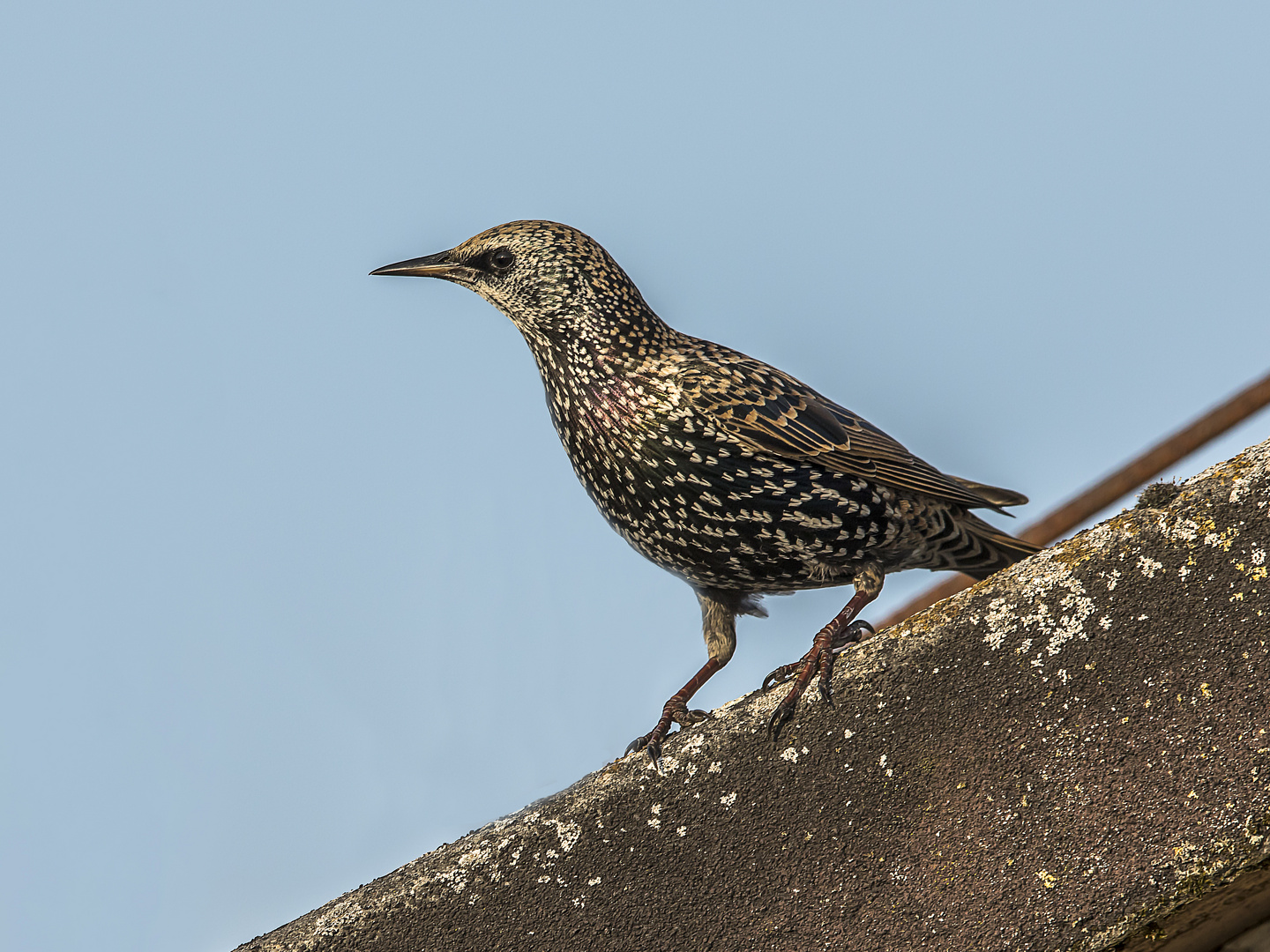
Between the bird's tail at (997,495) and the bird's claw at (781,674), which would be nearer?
the bird's claw at (781,674)

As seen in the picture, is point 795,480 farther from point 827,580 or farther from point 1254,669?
point 1254,669

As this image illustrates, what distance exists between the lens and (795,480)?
3260 millimetres

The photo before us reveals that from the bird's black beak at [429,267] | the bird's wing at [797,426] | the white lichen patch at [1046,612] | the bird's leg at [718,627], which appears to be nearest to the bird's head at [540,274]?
the bird's black beak at [429,267]

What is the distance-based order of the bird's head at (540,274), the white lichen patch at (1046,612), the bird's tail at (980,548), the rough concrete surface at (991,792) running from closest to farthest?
the rough concrete surface at (991,792) → the white lichen patch at (1046,612) → the bird's head at (540,274) → the bird's tail at (980,548)

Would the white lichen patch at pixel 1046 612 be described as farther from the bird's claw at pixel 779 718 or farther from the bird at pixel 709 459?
the bird at pixel 709 459

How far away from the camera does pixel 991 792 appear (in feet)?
6.53

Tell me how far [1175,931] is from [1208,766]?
0.98ft

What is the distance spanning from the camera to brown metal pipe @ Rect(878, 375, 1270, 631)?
372cm

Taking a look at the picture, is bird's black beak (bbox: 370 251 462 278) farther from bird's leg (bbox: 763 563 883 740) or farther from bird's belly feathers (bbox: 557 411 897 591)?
bird's leg (bbox: 763 563 883 740)

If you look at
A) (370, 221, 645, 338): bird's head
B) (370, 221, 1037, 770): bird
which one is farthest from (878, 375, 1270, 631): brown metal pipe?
(370, 221, 645, 338): bird's head

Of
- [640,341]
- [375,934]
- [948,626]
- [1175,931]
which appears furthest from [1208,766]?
[640,341]

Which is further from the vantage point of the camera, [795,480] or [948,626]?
[795,480]

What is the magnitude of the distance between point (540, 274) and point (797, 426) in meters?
0.86

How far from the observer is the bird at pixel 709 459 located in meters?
3.21
